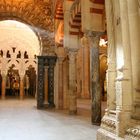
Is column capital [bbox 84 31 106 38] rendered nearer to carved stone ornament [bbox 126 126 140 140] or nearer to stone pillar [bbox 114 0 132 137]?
stone pillar [bbox 114 0 132 137]

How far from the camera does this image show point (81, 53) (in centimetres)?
1942

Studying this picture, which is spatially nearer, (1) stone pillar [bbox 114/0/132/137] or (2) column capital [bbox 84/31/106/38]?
(1) stone pillar [bbox 114/0/132/137]

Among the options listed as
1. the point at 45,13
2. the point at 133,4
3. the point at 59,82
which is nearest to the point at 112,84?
the point at 133,4

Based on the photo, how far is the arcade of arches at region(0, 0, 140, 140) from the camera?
11.7 ft

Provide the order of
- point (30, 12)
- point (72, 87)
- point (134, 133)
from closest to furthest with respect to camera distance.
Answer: point (134, 133) < point (72, 87) < point (30, 12)

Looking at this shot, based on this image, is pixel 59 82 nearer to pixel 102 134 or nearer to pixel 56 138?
pixel 56 138

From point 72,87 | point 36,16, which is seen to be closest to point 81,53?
point 36,16

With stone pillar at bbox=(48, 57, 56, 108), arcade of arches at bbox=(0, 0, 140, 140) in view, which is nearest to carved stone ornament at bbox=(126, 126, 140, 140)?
arcade of arches at bbox=(0, 0, 140, 140)

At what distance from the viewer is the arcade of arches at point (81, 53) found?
3568 mm

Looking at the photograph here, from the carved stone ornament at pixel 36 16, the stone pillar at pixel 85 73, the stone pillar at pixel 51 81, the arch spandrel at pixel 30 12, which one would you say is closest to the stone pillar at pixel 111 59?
the stone pillar at pixel 51 81

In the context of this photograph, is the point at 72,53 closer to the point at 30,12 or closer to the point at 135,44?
the point at 30,12

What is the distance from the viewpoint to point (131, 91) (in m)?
3.56

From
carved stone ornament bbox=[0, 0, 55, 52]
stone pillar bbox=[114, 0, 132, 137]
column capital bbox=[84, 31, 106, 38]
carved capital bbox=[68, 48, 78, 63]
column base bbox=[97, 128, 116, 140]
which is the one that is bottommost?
column base bbox=[97, 128, 116, 140]

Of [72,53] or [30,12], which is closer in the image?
[72,53]
